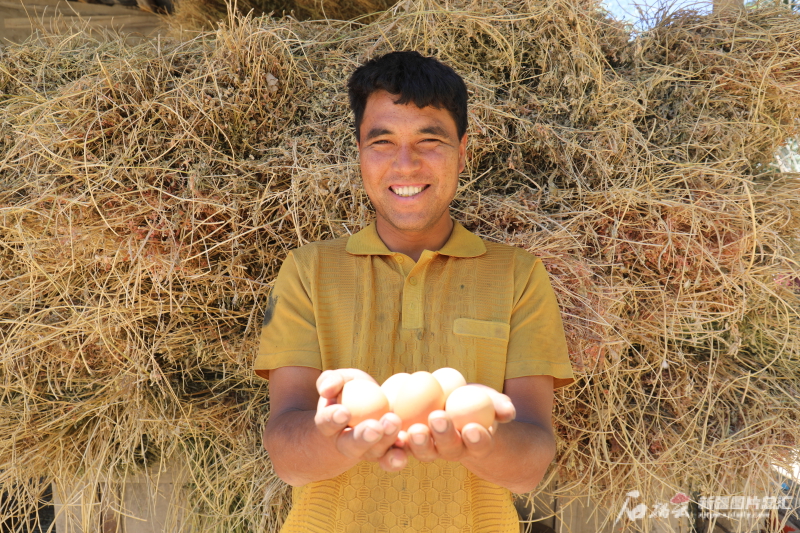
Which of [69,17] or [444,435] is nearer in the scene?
[444,435]

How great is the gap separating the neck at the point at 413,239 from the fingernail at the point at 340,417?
2.00 feet

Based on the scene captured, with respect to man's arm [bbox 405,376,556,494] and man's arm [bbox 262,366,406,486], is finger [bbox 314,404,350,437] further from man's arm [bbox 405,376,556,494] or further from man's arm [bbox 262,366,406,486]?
man's arm [bbox 405,376,556,494]

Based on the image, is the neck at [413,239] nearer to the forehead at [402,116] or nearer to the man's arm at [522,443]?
the forehead at [402,116]

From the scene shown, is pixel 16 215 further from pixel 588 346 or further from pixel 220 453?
pixel 588 346

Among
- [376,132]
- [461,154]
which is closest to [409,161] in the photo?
[376,132]

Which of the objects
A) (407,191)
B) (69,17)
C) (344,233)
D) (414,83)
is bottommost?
(344,233)

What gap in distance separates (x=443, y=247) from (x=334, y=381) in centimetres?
56

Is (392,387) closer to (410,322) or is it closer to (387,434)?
(387,434)

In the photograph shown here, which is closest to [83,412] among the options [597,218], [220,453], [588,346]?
[220,453]

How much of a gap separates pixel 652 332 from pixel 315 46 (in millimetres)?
1627

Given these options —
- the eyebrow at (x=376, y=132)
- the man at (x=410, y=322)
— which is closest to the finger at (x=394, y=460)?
the man at (x=410, y=322)

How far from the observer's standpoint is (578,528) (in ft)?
7.39

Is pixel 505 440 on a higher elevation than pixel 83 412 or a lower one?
higher

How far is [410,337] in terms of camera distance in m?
1.40
